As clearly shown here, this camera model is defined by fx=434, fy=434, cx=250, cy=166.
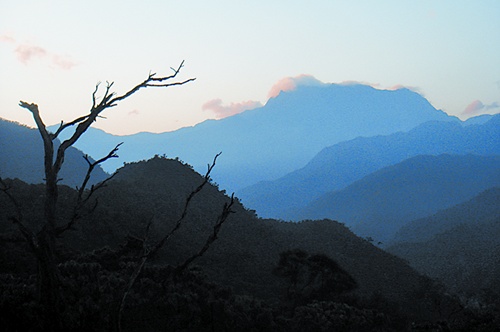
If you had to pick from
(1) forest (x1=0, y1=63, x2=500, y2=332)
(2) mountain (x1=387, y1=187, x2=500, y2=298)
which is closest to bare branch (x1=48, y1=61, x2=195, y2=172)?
(1) forest (x1=0, y1=63, x2=500, y2=332)

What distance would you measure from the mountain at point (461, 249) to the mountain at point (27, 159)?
262ft

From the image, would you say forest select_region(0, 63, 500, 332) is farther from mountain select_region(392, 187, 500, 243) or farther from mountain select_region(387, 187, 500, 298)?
mountain select_region(392, 187, 500, 243)

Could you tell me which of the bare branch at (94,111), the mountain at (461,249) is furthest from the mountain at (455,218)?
the bare branch at (94,111)

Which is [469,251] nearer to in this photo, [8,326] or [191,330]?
[191,330]

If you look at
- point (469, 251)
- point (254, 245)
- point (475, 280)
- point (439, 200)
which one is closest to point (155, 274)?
point (254, 245)

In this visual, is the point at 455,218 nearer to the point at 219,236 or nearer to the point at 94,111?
the point at 219,236

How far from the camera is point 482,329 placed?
17812mm

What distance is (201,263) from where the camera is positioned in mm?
36594

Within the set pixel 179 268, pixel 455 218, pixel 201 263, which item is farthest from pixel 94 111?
pixel 455 218

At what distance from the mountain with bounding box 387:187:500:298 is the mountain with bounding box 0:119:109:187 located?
262 feet

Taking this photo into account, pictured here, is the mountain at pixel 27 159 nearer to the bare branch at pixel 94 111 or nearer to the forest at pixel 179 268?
the forest at pixel 179 268

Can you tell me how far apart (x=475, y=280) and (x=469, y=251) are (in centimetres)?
1845

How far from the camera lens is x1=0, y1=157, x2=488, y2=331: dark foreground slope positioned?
17156mm

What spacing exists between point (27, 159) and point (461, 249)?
362 feet
